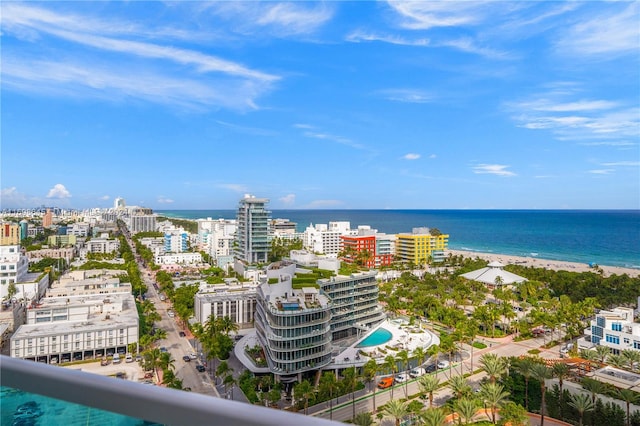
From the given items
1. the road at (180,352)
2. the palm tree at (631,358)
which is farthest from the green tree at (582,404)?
the road at (180,352)

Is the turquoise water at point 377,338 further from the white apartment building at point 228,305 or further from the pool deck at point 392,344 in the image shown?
the white apartment building at point 228,305

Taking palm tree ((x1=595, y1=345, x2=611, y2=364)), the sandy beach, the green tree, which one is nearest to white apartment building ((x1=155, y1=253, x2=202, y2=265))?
the sandy beach

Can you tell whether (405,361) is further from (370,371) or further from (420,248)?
(420,248)


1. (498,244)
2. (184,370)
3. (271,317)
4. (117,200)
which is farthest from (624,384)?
(117,200)

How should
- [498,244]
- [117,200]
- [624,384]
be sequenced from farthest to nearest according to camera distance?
1. [117,200]
2. [498,244]
3. [624,384]

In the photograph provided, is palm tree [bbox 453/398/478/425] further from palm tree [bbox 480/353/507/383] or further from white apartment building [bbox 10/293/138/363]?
white apartment building [bbox 10/293/138/363]

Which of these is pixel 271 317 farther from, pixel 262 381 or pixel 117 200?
pixel 117 200

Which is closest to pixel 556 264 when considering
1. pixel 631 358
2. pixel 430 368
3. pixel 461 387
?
pixel 631 358
